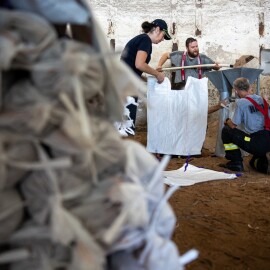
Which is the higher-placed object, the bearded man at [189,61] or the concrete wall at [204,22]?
the concrete wall at [204,22]

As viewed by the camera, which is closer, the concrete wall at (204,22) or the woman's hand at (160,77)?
the woman's hand at (160,77)

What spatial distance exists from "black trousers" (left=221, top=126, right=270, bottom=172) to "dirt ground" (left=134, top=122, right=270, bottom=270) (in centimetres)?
31

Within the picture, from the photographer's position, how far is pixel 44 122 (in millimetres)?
672

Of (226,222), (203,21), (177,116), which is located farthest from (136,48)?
(203,21)

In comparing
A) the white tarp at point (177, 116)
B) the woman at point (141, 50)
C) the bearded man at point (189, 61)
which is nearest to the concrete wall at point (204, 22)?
the bearded man at point (189, 61)

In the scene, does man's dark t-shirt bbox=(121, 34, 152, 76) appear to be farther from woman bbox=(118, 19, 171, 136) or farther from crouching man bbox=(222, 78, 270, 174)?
crouching man bbox=(222, 78, 270, 174)

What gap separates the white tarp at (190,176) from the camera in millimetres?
3686

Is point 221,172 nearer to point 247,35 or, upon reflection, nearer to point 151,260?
point 151,260

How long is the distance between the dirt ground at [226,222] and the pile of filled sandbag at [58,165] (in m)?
1.29

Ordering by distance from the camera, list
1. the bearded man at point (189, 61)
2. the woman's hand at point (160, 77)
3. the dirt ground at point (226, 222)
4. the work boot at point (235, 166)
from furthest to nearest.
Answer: the bearded man at point (189, 61) → the woman's hand at point (160, 77) → the work boot at point (235, 166) → the dirt ground at point (226, 222)

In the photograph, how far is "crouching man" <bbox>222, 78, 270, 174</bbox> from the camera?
4.22 m

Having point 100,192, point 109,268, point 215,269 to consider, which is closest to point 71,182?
point 100,192

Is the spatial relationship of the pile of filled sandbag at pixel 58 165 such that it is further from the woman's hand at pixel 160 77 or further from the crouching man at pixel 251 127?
the woman's hand at pixel 160 77

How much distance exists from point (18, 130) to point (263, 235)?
6.72 feet
